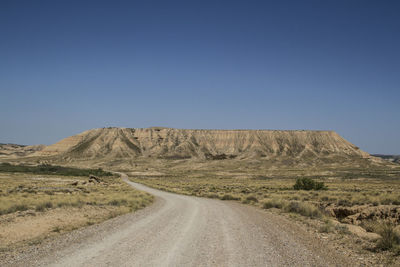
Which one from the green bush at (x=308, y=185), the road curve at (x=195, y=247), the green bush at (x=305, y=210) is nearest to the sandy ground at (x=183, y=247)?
the road curve at (x=195, y=247)

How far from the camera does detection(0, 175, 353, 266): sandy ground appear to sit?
7.05 metres

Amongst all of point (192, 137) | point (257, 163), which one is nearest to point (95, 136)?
point (192, 137)

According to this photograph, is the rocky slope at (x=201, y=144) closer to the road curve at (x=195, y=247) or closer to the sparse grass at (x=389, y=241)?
the road curve at (x=195, y=247)

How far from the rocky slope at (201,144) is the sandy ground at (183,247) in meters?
124

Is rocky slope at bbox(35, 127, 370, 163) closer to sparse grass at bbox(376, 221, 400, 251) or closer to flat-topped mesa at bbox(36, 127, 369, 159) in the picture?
flat-topped mesa at bbox(36, 127, 369, 159)

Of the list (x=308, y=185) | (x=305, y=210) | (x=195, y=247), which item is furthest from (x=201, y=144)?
(x=195, y=247)

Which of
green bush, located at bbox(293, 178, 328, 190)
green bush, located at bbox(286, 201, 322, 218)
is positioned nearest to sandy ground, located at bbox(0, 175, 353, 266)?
green bush, located at bbox(286, 201, 322, 218)

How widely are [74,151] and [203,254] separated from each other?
146m

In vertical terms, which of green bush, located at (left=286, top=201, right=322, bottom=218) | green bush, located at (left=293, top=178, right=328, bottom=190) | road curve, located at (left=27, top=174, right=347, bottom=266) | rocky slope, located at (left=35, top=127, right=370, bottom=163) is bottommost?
green bush, located at (left=293, top=178, right=328, bottom=190)

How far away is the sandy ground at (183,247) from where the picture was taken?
23.1ft

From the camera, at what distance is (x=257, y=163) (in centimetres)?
11850

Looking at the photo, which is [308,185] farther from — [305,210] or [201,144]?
[201,144]

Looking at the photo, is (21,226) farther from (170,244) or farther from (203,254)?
(203,254)

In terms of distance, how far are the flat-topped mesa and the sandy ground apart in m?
125
